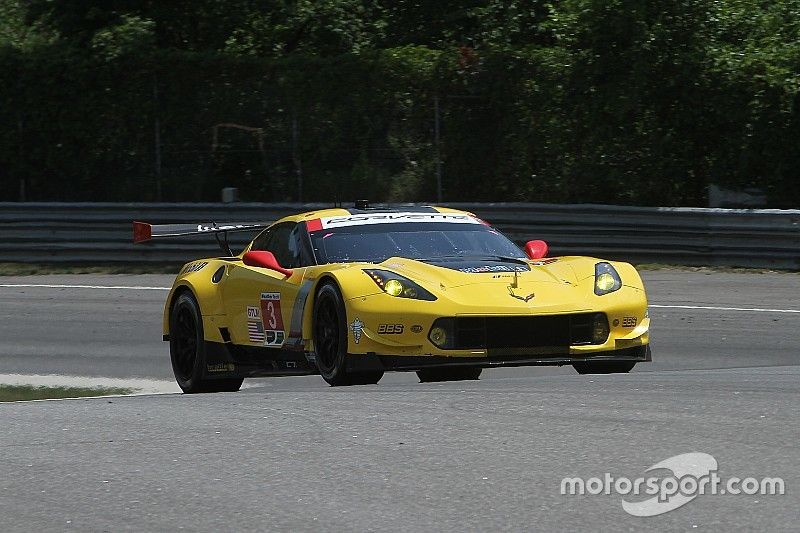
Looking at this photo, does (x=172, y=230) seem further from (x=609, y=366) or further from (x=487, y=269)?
(x=609, y=366)

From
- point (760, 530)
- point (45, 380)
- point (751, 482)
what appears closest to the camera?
point (760, 530)

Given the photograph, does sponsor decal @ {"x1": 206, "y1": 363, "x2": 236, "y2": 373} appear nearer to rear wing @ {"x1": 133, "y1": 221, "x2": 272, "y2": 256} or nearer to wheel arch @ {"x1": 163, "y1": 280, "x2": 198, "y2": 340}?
wheel arch @ {"x1": 163, "y1": 280, "x2": 198, "y2": 340}

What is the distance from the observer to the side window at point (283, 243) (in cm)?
1107

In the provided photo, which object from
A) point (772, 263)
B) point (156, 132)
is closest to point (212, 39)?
point (156, 132)

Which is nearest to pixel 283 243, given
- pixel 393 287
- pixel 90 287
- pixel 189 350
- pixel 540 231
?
pixel 189 350

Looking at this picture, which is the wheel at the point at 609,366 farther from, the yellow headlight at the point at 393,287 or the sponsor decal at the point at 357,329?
the sponsor decal at the point at 357,329

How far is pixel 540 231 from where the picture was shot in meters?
19.1

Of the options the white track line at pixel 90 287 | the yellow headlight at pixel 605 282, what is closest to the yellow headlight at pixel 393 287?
the yellow headlight at pixel 605 282

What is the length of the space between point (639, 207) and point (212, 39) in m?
9.14

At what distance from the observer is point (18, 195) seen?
76.7 feet

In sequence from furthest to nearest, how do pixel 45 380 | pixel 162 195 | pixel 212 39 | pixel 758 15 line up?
pixel 212 39, pixel 162 195, pixel 758 15, pixel 45 380

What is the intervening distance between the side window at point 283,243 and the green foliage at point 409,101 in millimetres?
9150

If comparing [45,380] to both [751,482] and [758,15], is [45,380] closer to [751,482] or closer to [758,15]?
[751,482]

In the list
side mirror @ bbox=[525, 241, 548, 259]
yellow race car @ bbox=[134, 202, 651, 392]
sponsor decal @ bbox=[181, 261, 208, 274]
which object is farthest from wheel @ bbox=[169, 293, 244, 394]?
side mirror @ bbox=[525, 241, 548, 259]
